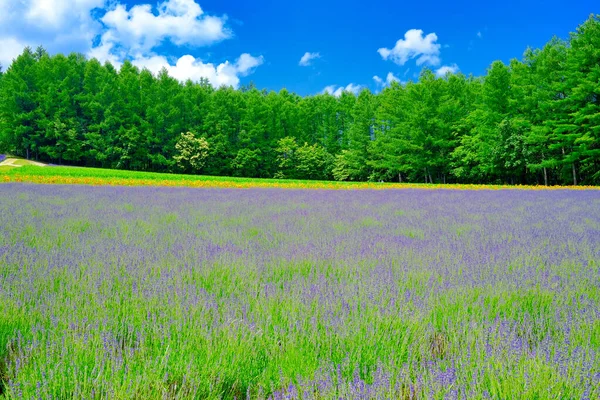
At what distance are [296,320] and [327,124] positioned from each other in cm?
5512

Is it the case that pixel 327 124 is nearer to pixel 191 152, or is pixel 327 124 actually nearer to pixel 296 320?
pixel 191 152

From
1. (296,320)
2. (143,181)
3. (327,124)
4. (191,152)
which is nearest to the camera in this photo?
(296,320)

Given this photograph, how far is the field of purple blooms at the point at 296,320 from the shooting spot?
146 cm

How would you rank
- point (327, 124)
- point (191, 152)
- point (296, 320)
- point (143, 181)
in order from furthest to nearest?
1. point (327, 124)
2. point (191, 152)
3. point (143, 181)
4. point (296, 320)

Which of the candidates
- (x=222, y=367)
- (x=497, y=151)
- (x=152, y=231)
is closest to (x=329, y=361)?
(x=222, y=367)

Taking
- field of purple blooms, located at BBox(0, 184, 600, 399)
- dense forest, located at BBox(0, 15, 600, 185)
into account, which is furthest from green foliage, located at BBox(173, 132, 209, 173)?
field of purple blooms, located at BBox(0, 184, 600, 399)

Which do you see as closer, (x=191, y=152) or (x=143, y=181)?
(x=143, y=181)

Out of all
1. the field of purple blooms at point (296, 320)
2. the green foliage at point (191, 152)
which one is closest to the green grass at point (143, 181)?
the field of purple blooms at point (296, 320)

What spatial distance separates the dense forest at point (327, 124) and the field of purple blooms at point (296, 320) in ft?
95.4

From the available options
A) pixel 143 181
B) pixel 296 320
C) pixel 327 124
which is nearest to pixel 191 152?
pixel 327 124

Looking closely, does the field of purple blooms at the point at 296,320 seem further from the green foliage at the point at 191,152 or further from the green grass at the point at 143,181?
the green foliage at the point at 191,152

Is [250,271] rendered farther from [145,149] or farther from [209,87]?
[209,87]

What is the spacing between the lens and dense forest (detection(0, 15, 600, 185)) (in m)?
29.3

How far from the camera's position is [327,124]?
55438 mm
